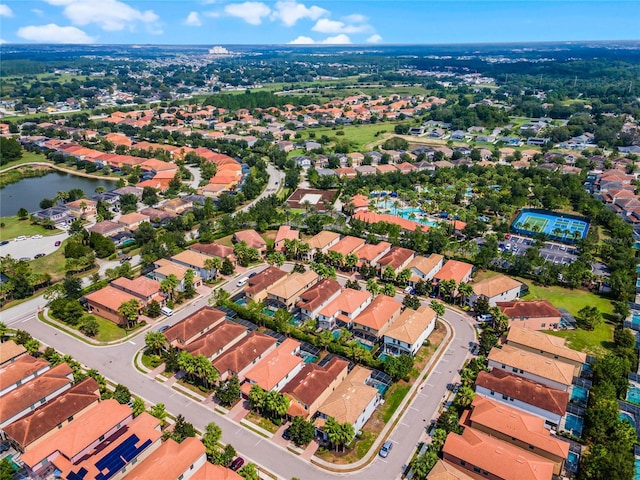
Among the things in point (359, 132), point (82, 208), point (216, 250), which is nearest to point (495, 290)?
point (216, 250)

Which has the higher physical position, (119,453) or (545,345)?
(545,345)

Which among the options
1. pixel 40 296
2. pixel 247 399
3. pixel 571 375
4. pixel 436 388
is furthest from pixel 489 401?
pixel 40 296

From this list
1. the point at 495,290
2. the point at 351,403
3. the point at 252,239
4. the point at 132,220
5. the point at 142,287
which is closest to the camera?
the point at 351,403

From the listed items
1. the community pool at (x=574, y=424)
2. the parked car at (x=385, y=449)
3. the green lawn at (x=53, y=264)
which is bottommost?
the green lawn at (x=53, y=264)

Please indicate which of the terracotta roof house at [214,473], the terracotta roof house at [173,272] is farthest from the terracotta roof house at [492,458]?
the terracotta roof house at [173,272]

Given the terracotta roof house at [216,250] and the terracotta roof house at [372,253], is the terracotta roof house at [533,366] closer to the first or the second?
the terracotta roof house at [372,253]

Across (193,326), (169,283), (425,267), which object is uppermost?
(169,283)

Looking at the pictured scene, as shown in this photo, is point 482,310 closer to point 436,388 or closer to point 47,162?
point 436,388

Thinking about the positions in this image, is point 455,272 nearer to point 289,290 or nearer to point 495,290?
point 495,290
